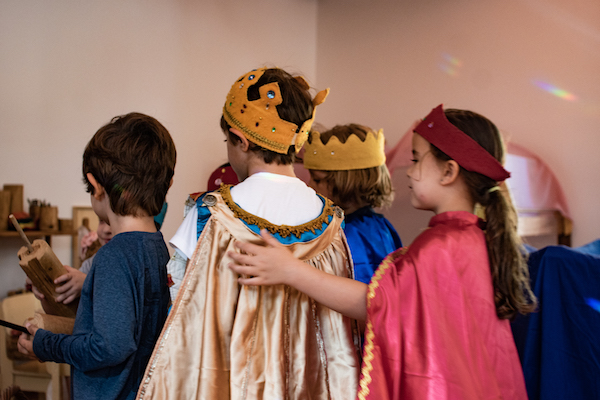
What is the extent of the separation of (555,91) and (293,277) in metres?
2.52

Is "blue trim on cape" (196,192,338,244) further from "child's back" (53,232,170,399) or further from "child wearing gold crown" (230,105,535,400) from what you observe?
"child's back" (53,232,170,399)

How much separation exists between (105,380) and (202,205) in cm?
44

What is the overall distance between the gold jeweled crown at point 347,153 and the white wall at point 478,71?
1.21m

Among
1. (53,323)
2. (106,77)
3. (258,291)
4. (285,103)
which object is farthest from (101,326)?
(106,77)

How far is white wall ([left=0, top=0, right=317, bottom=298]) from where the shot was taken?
8.04 feet

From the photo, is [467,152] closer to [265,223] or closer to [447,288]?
[447,288]

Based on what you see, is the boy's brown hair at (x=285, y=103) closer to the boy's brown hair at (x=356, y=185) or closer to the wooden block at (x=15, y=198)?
the boy's brown hair at (x=356, y=185)

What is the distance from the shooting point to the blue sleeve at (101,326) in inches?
40.7

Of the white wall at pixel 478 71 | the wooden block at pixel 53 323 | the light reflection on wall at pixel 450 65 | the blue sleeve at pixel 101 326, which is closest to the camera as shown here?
the blue sleeve at pixel 101 326

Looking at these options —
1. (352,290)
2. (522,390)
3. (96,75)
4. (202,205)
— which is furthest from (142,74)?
(522,390)

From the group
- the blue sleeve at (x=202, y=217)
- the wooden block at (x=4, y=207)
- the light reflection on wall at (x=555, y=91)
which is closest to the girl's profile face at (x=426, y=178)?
the blue sleeve at (x=202, y=217)

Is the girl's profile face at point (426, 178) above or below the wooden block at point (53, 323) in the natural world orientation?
above

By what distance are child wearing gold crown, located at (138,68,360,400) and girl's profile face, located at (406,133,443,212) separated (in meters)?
0.22

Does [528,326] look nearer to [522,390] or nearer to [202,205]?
[522,390]
